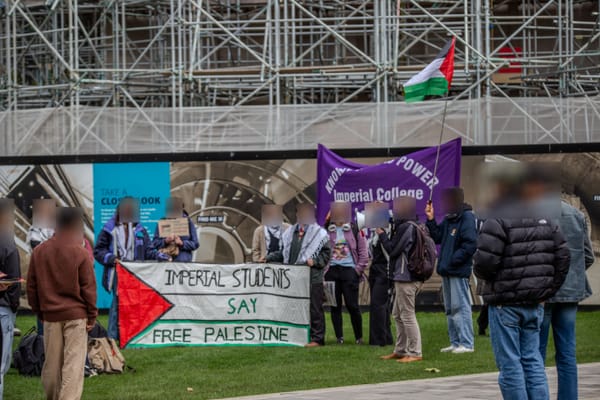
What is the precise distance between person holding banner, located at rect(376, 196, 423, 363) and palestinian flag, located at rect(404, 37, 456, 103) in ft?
13.7

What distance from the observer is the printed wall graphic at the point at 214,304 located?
15289 millimetres

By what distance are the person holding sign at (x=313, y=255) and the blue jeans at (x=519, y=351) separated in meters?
6.52

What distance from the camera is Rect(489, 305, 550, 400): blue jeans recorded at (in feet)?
29.0

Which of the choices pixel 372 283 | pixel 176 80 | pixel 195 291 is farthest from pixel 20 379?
pixel 176 80

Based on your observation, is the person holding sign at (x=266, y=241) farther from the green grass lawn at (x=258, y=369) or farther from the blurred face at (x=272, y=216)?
the green grass lawn at (x=258, y=369)

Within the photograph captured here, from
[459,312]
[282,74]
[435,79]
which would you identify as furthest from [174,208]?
[282,74]

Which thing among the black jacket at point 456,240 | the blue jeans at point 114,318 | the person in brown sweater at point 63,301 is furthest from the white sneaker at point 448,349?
the person in brown sweater at point 63,301

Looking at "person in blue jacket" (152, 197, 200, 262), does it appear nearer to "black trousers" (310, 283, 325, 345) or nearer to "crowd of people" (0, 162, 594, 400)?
"crowd of people" (0, 162, 594, 400)

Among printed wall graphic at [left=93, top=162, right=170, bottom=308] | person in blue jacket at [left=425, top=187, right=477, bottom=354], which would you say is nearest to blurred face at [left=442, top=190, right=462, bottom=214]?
person in blue jacket at [left=425, top=187, right=477, bottom=354]

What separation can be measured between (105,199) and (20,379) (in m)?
7.13

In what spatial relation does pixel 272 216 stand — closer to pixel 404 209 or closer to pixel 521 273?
pixel 404 209

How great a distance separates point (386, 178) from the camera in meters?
18.5

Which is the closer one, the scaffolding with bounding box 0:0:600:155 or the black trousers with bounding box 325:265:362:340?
the black trousers with bounding box 325:265:362:340

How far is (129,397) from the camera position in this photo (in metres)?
11.5
